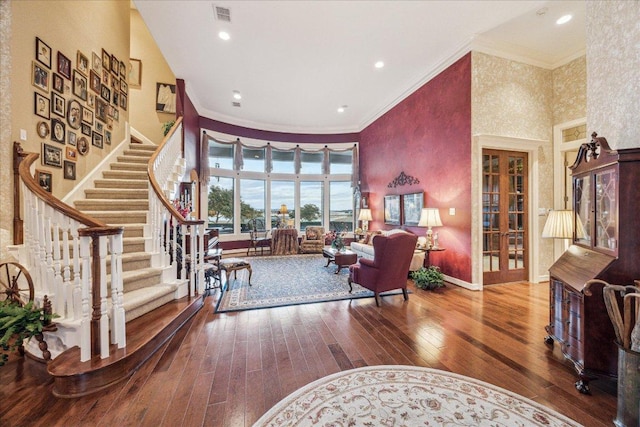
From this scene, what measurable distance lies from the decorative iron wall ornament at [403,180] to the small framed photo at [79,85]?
5866 mm

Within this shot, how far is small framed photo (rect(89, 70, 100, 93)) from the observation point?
383cm

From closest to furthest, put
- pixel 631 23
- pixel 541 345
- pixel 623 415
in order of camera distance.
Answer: pixel 623 415, pixel 631 23, pixel 541 345

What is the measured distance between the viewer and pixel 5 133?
8.27ft

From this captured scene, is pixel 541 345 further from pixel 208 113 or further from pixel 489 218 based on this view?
pixel 208 113

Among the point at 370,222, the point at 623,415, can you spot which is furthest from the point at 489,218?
the point at 370,222

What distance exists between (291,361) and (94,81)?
502cm

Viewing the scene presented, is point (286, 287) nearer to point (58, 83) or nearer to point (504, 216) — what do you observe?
point (504, 216)

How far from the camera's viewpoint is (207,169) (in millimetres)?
6586

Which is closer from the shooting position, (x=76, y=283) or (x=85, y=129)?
(x=76, y=283)

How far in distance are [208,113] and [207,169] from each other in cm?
153

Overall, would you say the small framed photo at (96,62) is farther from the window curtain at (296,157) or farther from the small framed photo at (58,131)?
the window curtain at (296,157)

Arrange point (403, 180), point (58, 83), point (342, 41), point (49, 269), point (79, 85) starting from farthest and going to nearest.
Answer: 1. point (403, 180)
2. point (342, 41)
3. point (79, 85)
4. point (58, 83)
5. point (49, 269)

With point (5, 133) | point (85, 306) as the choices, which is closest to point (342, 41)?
point (5, 133)

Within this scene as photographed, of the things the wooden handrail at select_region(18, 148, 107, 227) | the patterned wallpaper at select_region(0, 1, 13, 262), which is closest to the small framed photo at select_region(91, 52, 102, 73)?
the patterned wallpaper at select_region(0, 1, 13, 262)
